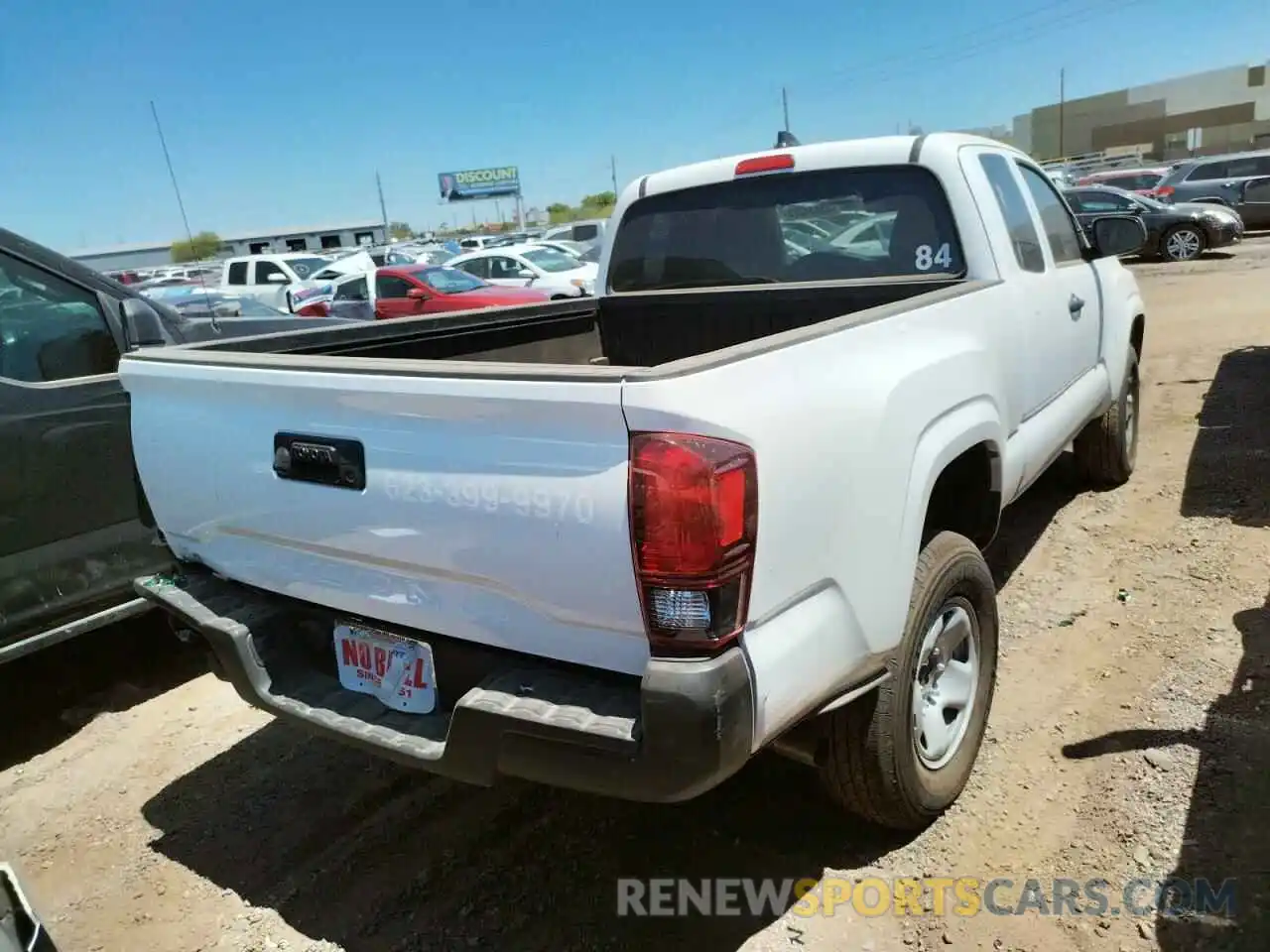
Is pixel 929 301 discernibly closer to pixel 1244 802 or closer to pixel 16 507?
pixel 1244 802

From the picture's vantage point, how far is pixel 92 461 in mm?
3633

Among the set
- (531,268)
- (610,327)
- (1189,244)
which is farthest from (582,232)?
(610,327)

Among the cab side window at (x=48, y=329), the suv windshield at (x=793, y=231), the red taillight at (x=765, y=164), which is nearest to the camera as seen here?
the suv windshield at (x=793, y=231)

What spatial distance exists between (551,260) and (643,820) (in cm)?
1669

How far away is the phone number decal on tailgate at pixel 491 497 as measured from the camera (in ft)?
6.02

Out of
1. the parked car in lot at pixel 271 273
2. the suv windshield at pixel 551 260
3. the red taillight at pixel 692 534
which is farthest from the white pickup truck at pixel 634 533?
the parked car in lot at pixel 271 273

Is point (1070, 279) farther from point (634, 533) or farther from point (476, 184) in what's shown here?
point (476, 184)

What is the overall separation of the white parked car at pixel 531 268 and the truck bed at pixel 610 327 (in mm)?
12013

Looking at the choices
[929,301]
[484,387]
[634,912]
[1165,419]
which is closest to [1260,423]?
[1165,419]

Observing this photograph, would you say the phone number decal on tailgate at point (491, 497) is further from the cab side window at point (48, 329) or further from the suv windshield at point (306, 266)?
the suv windshield at point (306, 266)

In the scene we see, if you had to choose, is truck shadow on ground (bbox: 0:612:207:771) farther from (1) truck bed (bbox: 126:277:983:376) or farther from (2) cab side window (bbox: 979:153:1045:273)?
(2) cab side window (bbox: 979:153:1045:273)

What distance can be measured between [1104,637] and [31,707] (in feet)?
14.9

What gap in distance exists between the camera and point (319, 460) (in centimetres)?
223

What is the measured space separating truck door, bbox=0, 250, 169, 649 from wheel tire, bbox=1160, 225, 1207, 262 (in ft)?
61.4
